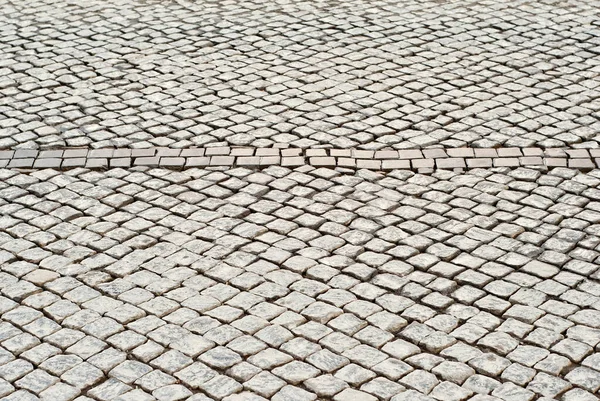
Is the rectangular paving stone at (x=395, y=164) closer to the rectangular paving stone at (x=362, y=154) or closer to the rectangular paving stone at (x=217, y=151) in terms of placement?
the rectangular paving stone at (x=362, y=154)

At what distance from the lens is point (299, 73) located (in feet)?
30.9

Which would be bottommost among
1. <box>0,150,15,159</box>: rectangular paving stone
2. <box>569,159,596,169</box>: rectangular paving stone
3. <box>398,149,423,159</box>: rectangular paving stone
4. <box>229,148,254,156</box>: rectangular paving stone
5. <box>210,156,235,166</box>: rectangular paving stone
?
<box>0,150,15,159</box>: rectangular paving stone

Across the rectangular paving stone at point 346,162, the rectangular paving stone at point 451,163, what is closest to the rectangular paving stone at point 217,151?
the rectangular paving stone at point 346,162

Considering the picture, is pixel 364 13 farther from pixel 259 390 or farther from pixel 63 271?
pixel 259 390

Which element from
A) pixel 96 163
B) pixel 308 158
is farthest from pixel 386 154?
pixel 96 163

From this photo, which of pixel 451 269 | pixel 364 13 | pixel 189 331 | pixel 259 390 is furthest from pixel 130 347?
pixel 364 13

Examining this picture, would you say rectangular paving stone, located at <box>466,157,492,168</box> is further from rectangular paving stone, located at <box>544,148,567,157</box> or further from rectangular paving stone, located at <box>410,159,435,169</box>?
rectangular paving stone, located at <box>544,148,567,157</box>

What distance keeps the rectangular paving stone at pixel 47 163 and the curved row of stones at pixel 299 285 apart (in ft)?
0.50

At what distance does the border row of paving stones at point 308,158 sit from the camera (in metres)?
7.61

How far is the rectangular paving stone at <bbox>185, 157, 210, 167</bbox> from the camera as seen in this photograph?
7695mm

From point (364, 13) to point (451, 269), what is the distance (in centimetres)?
567

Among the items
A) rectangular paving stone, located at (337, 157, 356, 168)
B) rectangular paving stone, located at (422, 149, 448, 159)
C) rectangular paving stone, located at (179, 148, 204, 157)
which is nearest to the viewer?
rectangular paving stone, located at (337, 157, 356, 168)

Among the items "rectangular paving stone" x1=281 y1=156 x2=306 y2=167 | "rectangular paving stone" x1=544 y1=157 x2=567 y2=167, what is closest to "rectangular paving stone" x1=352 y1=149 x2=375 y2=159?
"rectangular paving stone" x1=281 y1=156 x2=306 y2=167

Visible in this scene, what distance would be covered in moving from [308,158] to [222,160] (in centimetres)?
71
